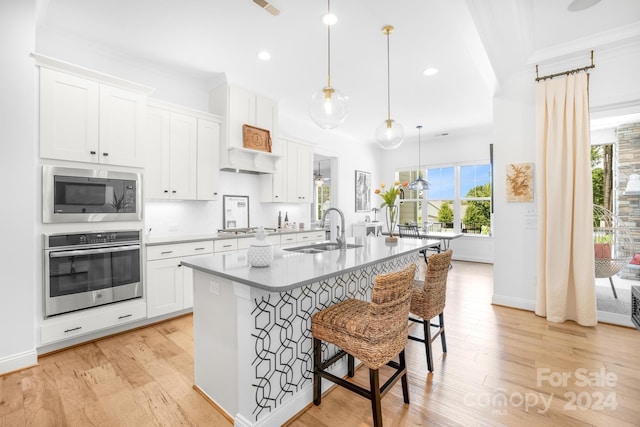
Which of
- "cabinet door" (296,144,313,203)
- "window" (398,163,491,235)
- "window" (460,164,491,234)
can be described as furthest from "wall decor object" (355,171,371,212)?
"window" (460,164,491,234)

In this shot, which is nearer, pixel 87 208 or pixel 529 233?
pixel 87 208

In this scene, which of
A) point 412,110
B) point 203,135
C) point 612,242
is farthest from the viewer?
point 412,110

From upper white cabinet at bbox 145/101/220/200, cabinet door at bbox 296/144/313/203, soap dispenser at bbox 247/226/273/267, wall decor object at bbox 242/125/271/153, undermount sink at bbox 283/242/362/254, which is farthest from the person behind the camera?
cabinet door at bbox 296/144/313/203

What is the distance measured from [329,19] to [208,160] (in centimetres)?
231

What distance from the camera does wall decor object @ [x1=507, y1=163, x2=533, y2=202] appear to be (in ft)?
12.0

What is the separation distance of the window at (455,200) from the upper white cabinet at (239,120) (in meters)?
4.50

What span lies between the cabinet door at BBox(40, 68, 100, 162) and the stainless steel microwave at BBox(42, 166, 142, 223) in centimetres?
16

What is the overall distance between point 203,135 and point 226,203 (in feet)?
3.45

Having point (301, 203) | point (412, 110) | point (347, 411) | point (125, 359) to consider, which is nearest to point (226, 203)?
point (301, 203)

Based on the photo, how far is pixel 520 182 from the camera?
3723 millimetres

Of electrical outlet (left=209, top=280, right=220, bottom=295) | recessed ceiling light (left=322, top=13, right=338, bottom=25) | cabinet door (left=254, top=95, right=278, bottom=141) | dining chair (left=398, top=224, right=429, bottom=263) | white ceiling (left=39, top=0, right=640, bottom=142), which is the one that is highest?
white ceiling (left=39, top=0, right=640, bottom=142)

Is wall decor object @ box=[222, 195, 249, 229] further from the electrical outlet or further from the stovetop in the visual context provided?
the electrical outlet

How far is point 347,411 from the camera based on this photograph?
6.15 ft

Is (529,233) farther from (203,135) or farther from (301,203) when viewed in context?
(203,135)
